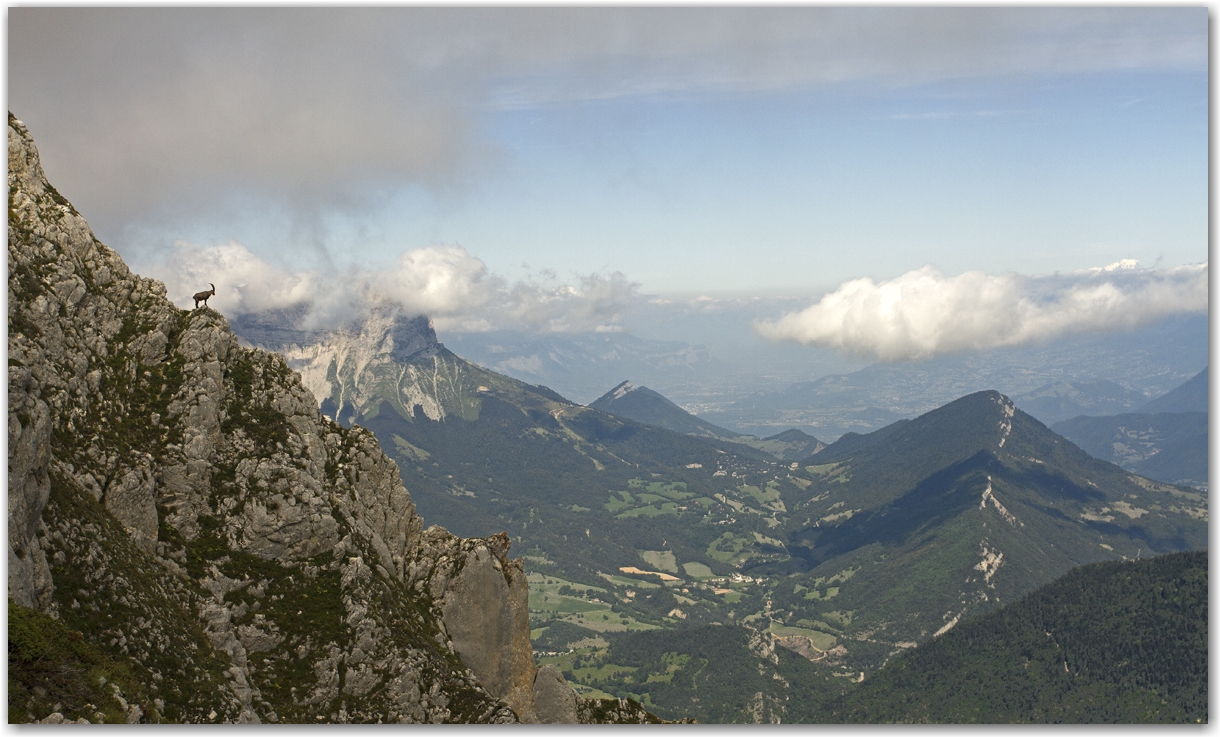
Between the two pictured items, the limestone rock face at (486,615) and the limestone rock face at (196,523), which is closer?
the limestone rock face at (196,523)

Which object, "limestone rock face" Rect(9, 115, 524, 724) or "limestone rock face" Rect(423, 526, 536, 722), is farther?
"limestone rock face" Rect(423, 526, 536, 722)

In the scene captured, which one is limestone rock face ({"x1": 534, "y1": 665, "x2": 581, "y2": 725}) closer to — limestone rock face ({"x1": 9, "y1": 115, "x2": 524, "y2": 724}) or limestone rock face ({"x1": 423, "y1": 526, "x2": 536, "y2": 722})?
A: limestone rock face ({"x1": 423, "y1": 526, "x2": 536, "y2": 722})

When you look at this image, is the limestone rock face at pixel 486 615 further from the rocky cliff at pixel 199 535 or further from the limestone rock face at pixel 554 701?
the limestone rock face at pixel 554 701

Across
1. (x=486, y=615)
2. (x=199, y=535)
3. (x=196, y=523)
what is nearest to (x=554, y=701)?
(x=486, y=615)

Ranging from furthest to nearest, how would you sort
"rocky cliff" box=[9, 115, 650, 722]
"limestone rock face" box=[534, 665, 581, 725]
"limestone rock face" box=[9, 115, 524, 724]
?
1. "limestone rock face" box=[534, 665, 581, 725]
2. "limestone rock face" box=[9, 115, 524, 724]
3. "rocky cliff" box=[9, 115, 650, 722]

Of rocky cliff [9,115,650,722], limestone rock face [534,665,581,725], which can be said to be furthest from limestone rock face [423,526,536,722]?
limestone rock face [534,665,581,725]

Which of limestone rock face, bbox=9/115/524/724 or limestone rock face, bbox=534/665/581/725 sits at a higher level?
limestone rock face, bbox=9/115/524/724

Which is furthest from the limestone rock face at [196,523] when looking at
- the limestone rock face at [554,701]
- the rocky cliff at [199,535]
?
the limestone rock face at [554,701]
